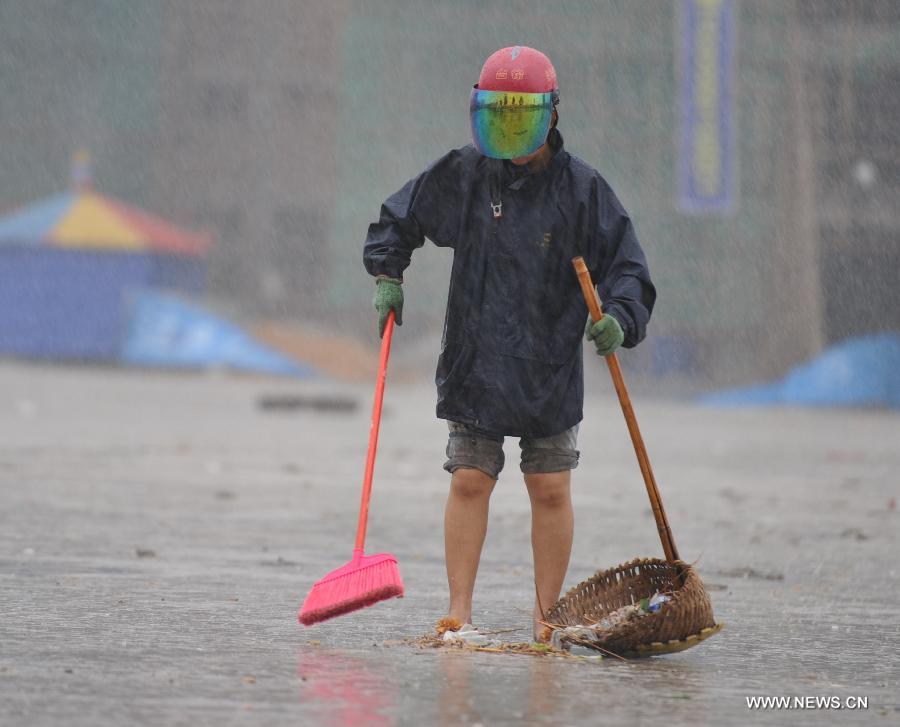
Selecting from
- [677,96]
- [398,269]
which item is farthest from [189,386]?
[398,269]

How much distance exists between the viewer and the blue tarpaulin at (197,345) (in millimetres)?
35125

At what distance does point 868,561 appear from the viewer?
7.61m

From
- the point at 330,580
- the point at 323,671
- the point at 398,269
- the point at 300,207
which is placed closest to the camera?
the point at 323,671

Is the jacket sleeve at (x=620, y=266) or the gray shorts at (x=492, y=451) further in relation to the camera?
the gray shorts at (x=492, y=451)

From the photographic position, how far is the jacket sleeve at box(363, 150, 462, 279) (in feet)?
16.8

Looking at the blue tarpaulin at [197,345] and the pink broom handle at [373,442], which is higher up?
the blue tarpaulin at [197,345]

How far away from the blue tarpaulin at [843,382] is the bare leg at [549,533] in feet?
80.8

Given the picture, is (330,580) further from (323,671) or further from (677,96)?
(677,96)

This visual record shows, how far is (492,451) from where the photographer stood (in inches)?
199

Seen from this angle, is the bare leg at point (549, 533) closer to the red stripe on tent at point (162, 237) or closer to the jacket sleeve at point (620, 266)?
the jacket sleeve at point (620, 266)

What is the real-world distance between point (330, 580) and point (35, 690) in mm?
1063

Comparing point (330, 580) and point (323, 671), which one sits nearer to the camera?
point (323, 671)
